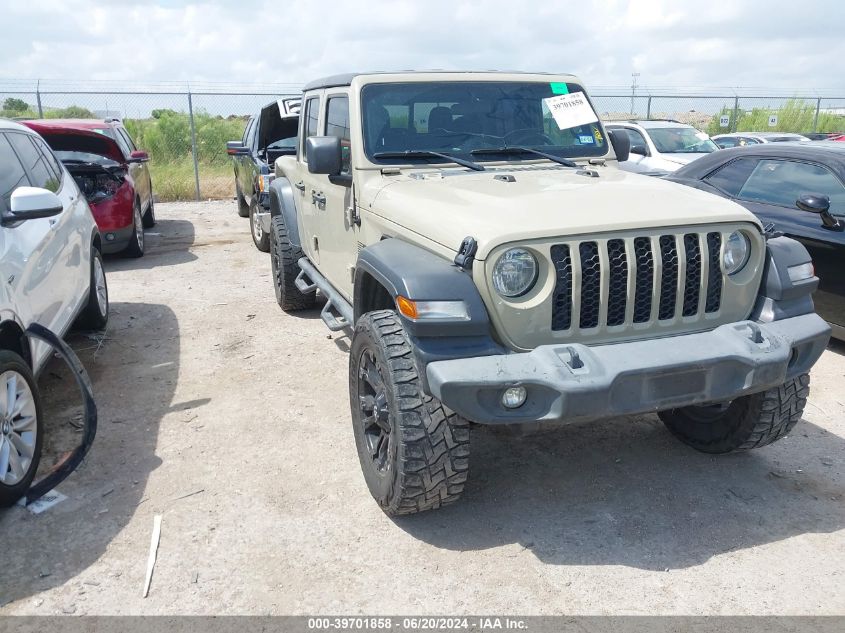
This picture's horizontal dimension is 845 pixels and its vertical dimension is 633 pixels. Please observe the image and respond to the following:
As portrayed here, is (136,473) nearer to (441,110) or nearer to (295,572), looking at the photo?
(295,572)

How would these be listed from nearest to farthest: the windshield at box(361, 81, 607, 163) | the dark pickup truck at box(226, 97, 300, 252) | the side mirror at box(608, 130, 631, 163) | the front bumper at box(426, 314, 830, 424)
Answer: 1. the front bumper at box(426, 314, 830, 424)
2. the windshield at box(361, 81, 607, 163)
3. the side mirror at box(608, 130, 631, 163)
4. the dark pickup truck at box(226, 97, 300, 252)

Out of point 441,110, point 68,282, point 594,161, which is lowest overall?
point 68,282

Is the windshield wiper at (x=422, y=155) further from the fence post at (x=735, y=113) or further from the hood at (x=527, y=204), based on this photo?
the fence post at (x=735, y=113)

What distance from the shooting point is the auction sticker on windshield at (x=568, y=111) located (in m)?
4.40

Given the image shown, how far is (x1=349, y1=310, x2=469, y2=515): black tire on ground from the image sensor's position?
2.92 m

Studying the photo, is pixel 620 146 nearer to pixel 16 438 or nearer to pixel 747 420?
pixel 747 420

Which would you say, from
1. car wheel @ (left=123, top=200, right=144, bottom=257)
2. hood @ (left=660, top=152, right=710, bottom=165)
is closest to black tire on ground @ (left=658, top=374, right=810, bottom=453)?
car wheel @ (left=123, top=200, right=144, bottom=257)

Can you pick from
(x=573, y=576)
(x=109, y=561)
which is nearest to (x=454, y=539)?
(x=573, y=576)

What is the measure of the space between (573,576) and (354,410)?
128 centimetres

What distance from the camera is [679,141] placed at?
12320 millimetres

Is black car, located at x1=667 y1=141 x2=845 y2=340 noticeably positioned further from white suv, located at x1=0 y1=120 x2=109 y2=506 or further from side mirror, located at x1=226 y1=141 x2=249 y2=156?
side mirror, located at x1=226 y1=141 x2=249 y2=156

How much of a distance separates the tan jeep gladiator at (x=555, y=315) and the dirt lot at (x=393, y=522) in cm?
29

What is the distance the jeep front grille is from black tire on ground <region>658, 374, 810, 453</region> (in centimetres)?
65

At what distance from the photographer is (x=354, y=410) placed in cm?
358
